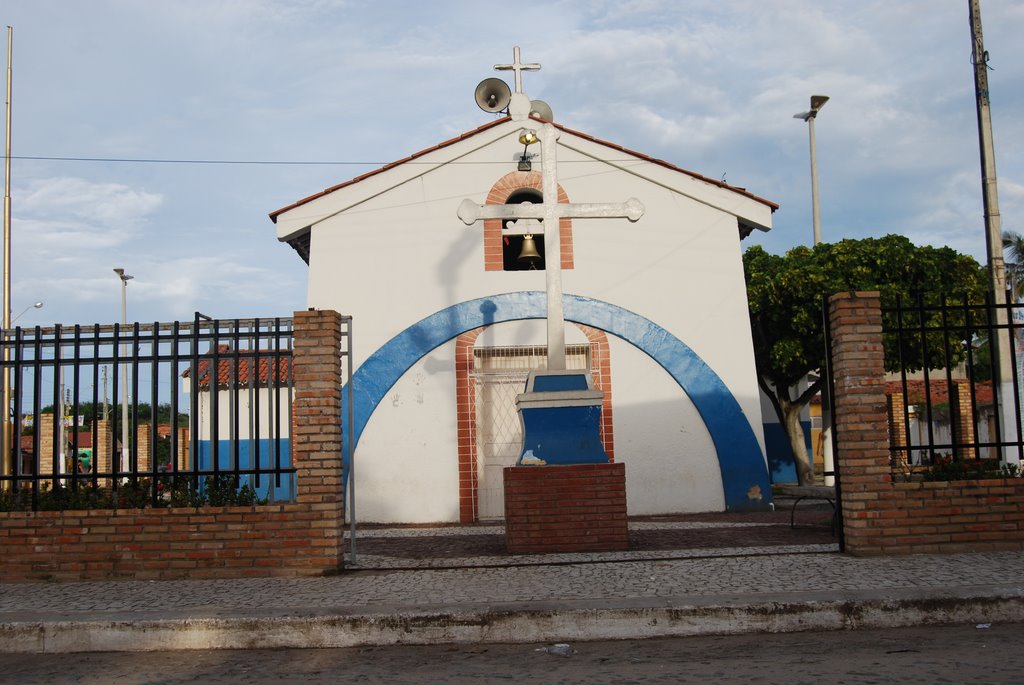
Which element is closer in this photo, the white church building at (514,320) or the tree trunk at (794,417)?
the white church building at (514,320)

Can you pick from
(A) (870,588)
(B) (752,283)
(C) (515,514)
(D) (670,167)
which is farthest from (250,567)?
(B) (752,283)

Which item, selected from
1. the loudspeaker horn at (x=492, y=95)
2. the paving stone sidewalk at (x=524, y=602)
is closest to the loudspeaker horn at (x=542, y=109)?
the loudspeaker horn at (x=492, y=95)

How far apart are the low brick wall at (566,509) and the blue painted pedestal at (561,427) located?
0.22 m

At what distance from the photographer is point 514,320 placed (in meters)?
13.2

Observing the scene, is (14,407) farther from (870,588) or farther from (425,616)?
(870,588)

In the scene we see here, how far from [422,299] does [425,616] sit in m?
7.44

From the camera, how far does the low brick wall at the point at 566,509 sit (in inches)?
352

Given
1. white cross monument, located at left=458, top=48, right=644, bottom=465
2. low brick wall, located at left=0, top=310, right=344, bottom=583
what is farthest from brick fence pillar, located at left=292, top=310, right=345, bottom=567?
white cross monument, located at left=458, top=48, right=644, bottom=465

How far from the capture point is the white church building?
13.0 m

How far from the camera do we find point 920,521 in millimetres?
8125

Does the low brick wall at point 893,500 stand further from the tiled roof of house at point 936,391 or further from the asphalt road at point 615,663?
the tiled roof of house at point 936,391

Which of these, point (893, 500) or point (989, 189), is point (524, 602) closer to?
point (893, 500)

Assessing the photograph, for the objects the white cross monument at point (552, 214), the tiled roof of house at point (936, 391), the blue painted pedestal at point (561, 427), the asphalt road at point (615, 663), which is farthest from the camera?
the tiled roof of house at point (936, 391)

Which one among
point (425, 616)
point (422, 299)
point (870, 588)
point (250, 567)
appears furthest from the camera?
point (422, 299)
